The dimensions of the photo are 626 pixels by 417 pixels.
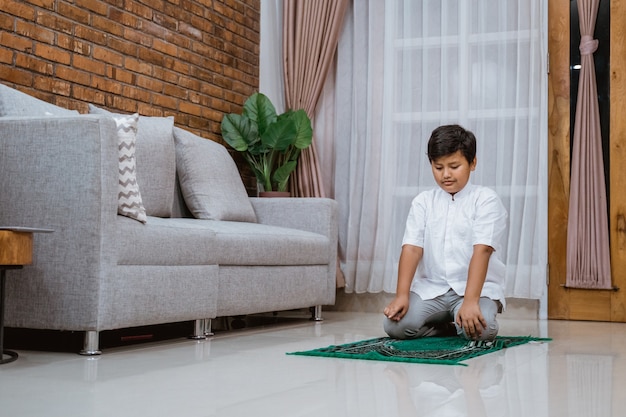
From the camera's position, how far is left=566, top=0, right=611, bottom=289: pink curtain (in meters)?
4.31

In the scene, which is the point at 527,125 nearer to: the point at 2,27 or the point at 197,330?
the point at 197,330

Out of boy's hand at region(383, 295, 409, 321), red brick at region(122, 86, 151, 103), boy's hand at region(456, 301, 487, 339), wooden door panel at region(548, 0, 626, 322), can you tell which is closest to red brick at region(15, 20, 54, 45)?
red brick at region(122, 86, 151, 103)

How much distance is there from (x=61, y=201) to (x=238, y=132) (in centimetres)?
205

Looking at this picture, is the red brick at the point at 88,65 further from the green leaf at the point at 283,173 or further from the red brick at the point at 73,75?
the green leaf at the point at 283,173

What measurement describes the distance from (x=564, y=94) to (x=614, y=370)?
7.96 ft

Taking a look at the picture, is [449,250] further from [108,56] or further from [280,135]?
[108,56]

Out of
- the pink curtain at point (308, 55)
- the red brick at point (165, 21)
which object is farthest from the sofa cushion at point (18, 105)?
the pink curtain at point (308, 55)

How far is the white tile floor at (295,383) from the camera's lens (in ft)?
5.52

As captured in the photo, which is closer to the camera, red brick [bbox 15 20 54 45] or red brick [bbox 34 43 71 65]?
red brick [bbox 15 20 54 45]

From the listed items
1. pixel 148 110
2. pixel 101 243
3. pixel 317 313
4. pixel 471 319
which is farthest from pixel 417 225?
pixel 148 110

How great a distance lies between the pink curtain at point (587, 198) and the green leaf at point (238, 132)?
5.65 ft

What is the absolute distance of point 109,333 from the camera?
3.27m

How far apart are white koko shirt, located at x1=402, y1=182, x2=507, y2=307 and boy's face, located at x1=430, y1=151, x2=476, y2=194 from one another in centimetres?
7

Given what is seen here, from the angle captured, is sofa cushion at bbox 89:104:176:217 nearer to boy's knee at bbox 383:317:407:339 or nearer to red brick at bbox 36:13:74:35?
red brick at bbox 36:13:74:35
